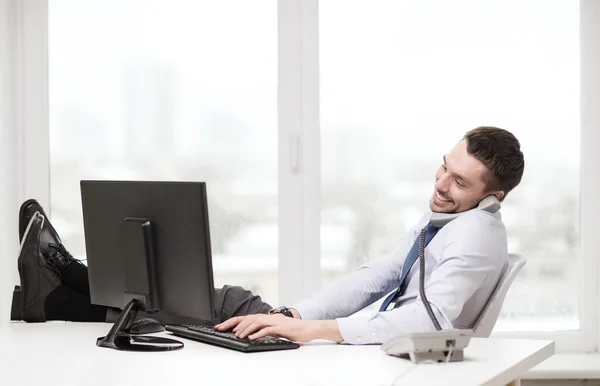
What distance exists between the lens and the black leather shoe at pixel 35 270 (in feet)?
8.26

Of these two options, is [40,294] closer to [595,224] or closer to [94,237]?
[94,237]

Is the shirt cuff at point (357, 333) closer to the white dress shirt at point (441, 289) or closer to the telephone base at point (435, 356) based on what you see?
the white dress shirt at point (441, 289)

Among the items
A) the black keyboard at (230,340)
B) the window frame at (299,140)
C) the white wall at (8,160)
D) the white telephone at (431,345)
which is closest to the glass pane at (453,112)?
the window frame at (299,140)

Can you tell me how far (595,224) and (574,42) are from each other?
0.83 metres

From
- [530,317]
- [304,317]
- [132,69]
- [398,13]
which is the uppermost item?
[398,13]

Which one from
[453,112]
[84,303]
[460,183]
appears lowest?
[84,303]

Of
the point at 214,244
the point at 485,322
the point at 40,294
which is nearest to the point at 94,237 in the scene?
the point at 40,294

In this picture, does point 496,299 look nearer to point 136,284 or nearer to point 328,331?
point 328,331

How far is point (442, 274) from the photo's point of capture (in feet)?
6.80

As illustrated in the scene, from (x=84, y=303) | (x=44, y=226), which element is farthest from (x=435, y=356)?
(x=44, y=226)

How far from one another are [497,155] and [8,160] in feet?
7.70

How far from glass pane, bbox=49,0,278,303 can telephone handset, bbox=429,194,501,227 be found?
55.9 inches

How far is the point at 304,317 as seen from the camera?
2.41 m

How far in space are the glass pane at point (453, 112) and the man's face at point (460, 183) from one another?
1.29 metres
